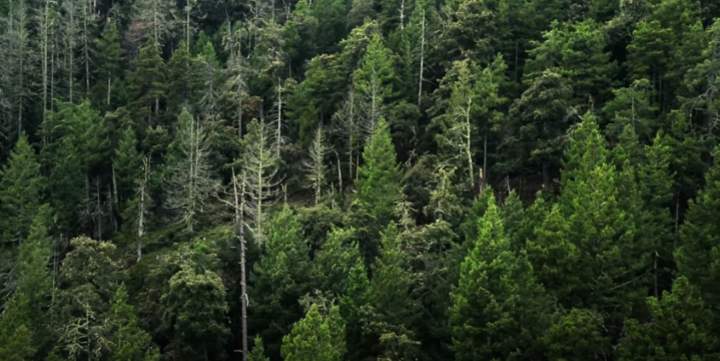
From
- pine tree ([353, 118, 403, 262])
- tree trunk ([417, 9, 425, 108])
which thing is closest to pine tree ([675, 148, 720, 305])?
pine tree ([353, 118, 403, 262])

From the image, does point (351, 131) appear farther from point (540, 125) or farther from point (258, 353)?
point (258, 353)

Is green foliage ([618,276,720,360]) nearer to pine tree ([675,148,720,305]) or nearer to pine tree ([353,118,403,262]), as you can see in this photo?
pine tree ([675,148,720,305])

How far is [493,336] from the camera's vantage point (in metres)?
35.3

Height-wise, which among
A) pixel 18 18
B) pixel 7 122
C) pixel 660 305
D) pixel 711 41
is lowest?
pixel 660 305

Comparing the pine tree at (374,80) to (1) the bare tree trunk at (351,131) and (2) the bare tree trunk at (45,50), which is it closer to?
(1) the bare tree trunk at (351,131)

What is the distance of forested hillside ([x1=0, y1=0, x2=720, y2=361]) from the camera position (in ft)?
119

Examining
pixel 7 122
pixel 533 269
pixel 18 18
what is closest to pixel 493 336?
pixel 533 269

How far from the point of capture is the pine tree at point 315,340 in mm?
35312

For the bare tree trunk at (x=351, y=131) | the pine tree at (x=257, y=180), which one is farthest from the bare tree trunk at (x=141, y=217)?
the bare tree trunk at (x=351, y=131)

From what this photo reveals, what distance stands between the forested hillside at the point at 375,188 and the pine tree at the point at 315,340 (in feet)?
0.44

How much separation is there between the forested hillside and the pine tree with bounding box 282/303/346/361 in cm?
13

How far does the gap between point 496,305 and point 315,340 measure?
26.6 ft

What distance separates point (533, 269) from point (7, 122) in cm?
4996

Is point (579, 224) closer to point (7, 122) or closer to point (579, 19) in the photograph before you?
point (579, 19)
